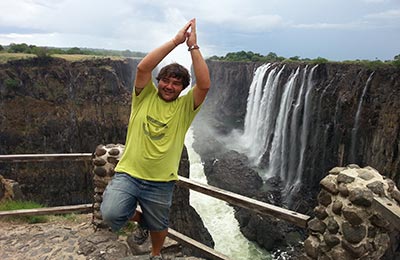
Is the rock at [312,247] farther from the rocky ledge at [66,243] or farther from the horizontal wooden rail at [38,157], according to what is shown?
the horizontal wooden rail at [38,157]

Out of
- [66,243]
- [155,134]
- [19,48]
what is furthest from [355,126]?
[19,48]

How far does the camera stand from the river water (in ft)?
56.1

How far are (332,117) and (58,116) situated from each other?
2322cm

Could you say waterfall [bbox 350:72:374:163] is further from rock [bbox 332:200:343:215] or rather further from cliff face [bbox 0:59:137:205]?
cliff face [bbox 0:59:137:205]

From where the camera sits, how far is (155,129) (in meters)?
2.90

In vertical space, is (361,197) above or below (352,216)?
above

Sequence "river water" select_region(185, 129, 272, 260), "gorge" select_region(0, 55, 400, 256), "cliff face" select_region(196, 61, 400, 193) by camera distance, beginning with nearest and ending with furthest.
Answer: "cliff face" select_region(196, 61, 400, 193) < "river water" select_region(185, 129, 272, 260) < "gorge" select_region(0, 55, 400, 256)

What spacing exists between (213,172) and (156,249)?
2398 centimetres

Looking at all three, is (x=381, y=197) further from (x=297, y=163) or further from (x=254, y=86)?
(x=254, y=86)

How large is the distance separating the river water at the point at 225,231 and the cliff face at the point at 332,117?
18.8 ft

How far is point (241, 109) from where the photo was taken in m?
42.3

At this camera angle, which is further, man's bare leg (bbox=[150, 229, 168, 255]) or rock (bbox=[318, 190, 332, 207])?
man's bare leg (bbox=[150, 229, 168, 255])

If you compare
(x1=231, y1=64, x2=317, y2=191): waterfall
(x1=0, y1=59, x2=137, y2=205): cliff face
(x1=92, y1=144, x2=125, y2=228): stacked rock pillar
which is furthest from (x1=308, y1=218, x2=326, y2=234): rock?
(x1=0, y1=59, x2=137, y2=205): cliff face

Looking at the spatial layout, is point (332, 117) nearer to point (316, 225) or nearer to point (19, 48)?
point (316, 225)
